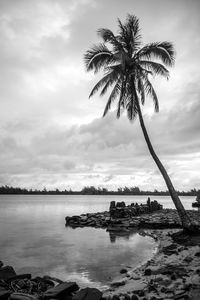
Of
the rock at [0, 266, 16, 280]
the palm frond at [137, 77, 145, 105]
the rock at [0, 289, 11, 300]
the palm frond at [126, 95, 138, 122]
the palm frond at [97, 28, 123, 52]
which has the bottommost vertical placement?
the rock at [0, 266, 16, 280]

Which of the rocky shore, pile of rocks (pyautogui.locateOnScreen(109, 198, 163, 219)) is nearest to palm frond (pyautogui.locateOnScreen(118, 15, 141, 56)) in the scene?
the rocky shore

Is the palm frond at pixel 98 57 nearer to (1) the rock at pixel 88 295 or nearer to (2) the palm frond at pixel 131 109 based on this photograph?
(2) the palm frond at pixel 131 109

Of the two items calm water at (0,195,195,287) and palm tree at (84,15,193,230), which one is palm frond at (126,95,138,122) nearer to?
palm tree at (84,15,193,230)

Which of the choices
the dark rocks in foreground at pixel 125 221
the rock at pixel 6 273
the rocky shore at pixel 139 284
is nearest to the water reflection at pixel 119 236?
the dark rocks in foreground at pixel 125 221

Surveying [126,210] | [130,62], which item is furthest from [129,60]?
[126,210]

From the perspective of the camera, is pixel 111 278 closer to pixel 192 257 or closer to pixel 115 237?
pixel 192 257

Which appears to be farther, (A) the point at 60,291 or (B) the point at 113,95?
(B) the point at 113,95

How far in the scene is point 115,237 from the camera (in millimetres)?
18828

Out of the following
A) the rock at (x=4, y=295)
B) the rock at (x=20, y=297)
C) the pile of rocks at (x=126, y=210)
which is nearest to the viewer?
the rock at (x=20, y=297)

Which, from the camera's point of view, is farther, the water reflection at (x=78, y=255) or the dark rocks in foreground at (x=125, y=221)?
the dark rocks in foreground at (x=125, y=221)

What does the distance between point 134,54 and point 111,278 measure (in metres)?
12.6

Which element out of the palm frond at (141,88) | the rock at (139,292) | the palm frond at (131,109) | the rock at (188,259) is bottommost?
the rock at (139,292)

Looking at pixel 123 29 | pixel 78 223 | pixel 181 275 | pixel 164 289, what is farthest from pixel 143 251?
pixel 78 223

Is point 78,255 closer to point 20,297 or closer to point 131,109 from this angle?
point 20,297
